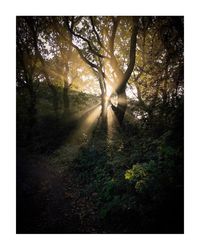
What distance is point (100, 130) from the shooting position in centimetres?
731

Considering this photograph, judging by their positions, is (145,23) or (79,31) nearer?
(145,23)

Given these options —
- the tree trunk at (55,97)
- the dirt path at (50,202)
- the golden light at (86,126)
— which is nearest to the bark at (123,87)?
the golden light at (86,126)

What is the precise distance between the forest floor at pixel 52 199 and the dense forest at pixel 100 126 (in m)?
0.02

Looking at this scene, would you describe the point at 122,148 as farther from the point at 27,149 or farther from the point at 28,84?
the point at 28,84

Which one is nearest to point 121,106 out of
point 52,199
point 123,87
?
point 123,87

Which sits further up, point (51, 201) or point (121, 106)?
point (121, 106)

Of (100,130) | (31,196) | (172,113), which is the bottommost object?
(31,196)

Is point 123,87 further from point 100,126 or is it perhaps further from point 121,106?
point 100,126

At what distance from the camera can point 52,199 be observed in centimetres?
465
